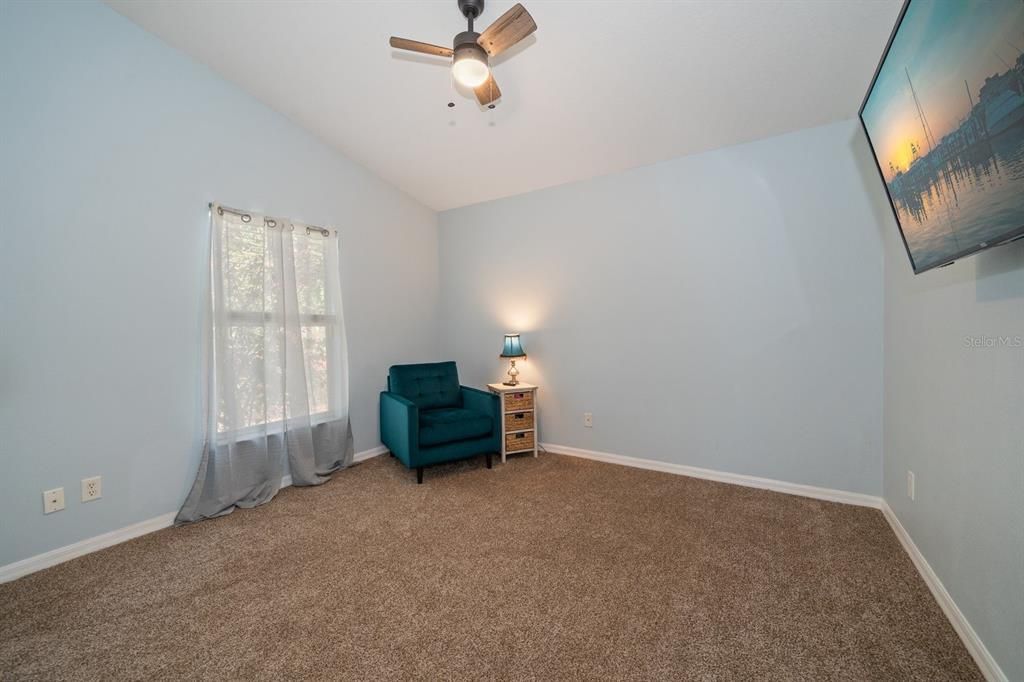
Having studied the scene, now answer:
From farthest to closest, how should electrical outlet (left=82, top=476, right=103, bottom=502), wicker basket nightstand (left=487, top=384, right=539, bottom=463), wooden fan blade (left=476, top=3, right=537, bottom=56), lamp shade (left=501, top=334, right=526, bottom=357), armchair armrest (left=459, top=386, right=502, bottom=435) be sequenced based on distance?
lamp shade (left=501, top=334, right=526, bottom=357)
wicker basket nightstand (left=487, top=384, right=539, bottom=463)
armchair armrest (left=459, top=386, right=502, bottom=435)
electrical outlet (left=82, top=476, right=103, bottom=502)
wooden fan blade (left=476, top=3, right=537, bottom=56)

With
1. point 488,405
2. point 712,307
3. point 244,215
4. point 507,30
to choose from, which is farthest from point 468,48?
point 488,405

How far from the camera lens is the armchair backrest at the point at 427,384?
366 cm

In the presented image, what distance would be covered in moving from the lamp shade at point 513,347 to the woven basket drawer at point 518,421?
53 centimetres

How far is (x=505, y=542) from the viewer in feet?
7.39

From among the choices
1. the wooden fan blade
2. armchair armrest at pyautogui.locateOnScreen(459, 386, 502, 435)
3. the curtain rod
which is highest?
the wooden fan blade

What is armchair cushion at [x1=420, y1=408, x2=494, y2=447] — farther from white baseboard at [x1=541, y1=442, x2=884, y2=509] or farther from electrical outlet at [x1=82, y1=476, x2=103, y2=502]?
electrical outlet at [x1=82, y1=476, x2=103, y2=502]

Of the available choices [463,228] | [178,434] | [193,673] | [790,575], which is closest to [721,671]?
[790,575]

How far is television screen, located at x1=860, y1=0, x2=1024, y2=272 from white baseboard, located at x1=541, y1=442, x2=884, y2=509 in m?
1.73

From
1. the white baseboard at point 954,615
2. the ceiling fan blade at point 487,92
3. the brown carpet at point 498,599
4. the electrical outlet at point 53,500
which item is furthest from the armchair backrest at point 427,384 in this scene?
the white baseboard at point 954,615

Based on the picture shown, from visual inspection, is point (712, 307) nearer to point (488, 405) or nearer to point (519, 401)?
point (519, 401)

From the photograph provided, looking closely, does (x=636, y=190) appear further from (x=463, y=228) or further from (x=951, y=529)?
(x=951, y=529)

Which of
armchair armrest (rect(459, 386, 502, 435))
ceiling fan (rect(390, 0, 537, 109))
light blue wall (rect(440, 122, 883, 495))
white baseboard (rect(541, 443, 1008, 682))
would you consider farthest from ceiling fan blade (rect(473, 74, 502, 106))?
white baseboard (rect(541, 443, 1008, 682))

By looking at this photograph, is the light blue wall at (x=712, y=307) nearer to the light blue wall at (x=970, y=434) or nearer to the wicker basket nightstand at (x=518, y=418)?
the wicker basket nightstand at (x=518, y=418)

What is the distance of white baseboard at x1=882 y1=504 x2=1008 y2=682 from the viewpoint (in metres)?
1.34
